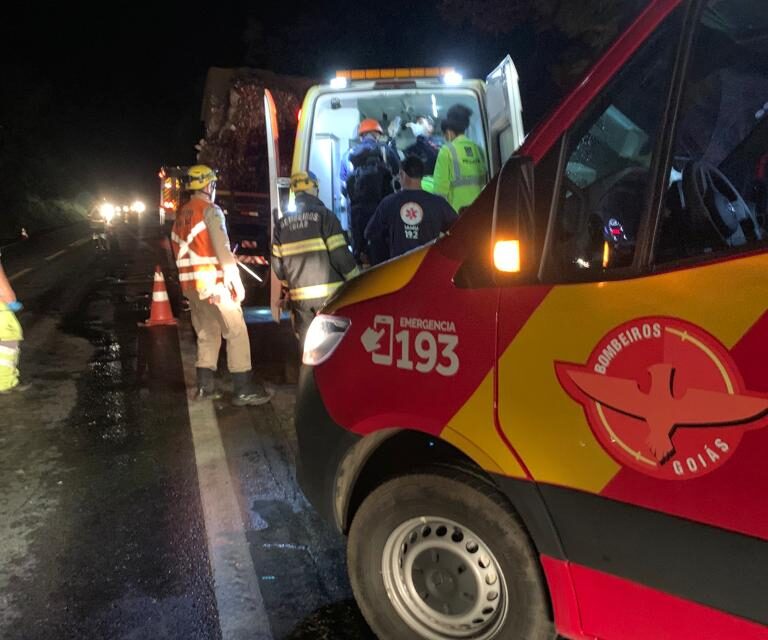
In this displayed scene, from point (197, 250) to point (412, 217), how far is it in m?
1.68

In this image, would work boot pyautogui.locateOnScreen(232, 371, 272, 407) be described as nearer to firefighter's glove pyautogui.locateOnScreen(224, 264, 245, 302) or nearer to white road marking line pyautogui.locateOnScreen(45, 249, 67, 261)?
firefighter's glove pyautogui.locateOnScreen(224, 264, 245, 302)

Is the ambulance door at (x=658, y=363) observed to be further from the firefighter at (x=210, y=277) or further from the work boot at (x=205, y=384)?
the work boot at (x=205, y=384)

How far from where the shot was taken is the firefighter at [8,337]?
5.75 metres

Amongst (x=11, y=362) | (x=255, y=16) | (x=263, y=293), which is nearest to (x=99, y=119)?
(x=255, y=16)

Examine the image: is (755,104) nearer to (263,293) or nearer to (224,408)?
(224,408)

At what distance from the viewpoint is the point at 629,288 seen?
1942 mm

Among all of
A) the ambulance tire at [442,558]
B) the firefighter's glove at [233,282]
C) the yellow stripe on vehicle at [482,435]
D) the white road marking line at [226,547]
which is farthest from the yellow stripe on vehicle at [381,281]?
the firefighter's glove at [233,282]

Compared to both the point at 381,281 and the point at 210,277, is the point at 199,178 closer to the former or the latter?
the point at 210,277

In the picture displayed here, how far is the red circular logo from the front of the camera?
69.6 inches

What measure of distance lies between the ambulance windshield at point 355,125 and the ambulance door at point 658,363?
5.01 m

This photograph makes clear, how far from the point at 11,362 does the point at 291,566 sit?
386 cm

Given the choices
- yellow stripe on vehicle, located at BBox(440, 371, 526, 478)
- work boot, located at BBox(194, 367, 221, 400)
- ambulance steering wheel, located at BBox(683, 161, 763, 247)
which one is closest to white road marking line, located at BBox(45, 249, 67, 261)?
work boot, located at BBox(194, 367, 221, 400)

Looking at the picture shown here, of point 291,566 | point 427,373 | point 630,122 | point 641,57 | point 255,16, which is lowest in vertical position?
point 291,566

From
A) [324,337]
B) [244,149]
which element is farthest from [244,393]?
[244,149]
